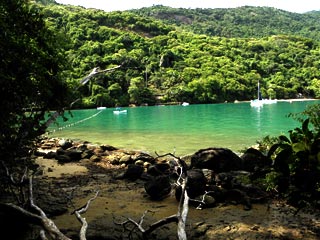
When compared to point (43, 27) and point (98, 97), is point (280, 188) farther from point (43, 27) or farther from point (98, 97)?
point (98, 97)

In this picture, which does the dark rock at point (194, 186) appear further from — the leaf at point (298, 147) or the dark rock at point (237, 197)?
the leaf at point (298, 147)

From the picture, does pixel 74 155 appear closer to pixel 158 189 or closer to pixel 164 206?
pixel 158 189

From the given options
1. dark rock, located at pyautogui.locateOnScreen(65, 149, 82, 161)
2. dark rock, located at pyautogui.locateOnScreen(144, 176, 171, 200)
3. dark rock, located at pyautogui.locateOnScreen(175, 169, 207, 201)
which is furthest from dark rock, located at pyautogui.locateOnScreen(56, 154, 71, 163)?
dark rock, located at pyautogui.locateOnScreen(175, 169, 207, 201)

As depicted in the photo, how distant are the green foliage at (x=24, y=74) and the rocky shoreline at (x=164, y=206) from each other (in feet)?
6.69

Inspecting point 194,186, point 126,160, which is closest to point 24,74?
point 194,186

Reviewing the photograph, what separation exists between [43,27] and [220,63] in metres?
139

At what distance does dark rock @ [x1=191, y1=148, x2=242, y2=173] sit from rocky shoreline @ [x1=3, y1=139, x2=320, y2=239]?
4 cm

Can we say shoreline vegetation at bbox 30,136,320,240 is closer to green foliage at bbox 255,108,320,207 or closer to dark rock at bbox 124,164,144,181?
dark rock at bbox 124,164,144,181

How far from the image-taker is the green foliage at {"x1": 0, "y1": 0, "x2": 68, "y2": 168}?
6777 mm

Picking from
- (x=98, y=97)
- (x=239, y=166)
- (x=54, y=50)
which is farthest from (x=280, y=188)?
(x=98, y=97)

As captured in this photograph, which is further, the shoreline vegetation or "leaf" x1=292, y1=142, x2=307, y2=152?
the shoreline vegetation

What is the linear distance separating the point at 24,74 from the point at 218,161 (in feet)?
26.7

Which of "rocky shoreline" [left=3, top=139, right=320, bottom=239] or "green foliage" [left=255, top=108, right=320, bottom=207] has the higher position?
"green foliage" [left=255, top=108, right=320, bottom=207]

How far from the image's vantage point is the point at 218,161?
1302 centimetres
